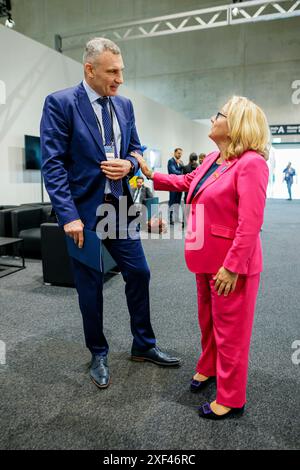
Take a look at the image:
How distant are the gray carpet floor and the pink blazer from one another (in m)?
0.67

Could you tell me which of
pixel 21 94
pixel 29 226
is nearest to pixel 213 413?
pixel 29 226

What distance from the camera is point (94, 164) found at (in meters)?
1.65

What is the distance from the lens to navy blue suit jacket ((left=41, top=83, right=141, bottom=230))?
1.60 meters

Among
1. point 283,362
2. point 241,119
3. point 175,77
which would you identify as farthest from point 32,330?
point 175,77

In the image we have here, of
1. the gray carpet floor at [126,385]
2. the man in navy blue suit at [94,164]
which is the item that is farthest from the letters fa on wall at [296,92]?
the man in navy blue suit at [94,164]

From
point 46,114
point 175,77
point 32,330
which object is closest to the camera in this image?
point 46,114

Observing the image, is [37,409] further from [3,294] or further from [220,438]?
[3,294]

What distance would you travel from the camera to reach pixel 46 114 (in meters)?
1.61

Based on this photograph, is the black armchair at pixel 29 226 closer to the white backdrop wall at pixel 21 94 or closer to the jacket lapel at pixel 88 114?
the white backdrop wall at pixel 21 94

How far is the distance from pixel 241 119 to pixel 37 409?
1.53 meters

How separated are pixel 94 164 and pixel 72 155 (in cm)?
11

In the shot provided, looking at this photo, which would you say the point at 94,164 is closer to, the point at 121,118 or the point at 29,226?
the point at 121,118

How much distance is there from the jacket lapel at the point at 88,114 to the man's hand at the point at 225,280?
77 centimetres

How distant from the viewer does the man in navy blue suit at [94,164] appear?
1.59 metres
